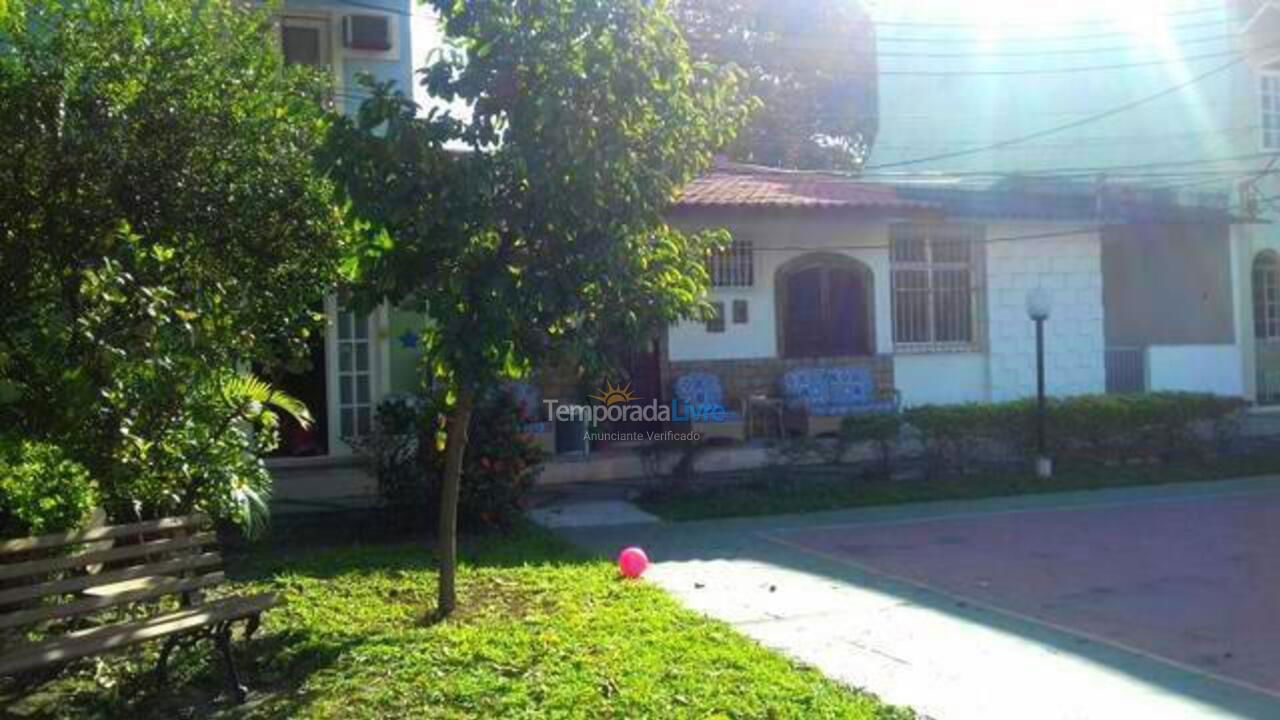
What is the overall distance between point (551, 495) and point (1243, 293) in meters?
14.3

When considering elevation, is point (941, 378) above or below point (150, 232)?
below

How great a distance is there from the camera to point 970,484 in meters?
13.9

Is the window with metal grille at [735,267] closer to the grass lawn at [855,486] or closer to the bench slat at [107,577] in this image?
the grass lawn at [855,486]

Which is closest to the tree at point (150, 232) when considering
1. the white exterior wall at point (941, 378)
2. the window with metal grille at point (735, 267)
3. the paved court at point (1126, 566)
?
the paved court at point (1126, 566)

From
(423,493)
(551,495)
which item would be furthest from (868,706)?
(551,495)

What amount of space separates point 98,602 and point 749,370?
39.7 ft

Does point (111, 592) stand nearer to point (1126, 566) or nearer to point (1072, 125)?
point (1126, 566)

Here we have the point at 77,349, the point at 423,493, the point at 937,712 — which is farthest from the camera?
the point at 423,493

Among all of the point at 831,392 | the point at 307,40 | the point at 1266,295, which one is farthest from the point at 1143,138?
the point at 307,40

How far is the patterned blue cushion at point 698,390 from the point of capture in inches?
644

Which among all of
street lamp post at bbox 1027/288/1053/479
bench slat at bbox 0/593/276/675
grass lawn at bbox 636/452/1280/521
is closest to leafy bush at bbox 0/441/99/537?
bench slat at bbox 0/593/276/675

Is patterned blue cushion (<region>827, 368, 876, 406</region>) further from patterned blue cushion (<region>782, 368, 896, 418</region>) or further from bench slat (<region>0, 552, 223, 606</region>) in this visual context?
bench slat (<region>0, 552, 223, 606</region>)

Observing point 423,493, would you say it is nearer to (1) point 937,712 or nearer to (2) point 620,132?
(2) point 620,132

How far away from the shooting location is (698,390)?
16.4 metres
